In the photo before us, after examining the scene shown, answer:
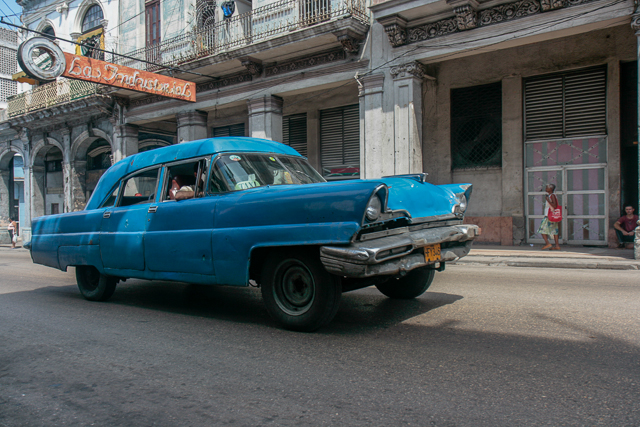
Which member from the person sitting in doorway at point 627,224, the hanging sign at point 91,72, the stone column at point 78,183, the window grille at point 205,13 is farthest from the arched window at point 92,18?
the person sitting in doorway at point 627,224

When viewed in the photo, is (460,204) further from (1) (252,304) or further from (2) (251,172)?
(1) (252,304)

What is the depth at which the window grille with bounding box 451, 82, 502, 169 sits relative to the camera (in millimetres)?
13836

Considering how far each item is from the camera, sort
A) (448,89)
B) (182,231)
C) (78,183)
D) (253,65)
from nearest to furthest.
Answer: (182,231) → (448,89) → (253,65) → (78,183)

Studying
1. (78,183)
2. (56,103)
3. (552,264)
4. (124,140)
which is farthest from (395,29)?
(78,183)

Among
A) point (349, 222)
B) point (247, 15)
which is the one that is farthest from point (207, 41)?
point (349, 222)

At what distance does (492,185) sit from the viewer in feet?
45.7

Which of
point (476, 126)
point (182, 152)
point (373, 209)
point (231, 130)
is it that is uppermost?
point (231, 130)

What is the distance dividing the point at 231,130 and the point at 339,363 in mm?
18192

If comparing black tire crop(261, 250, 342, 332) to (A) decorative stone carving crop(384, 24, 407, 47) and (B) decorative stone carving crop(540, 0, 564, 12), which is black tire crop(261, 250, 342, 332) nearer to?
(B) decorative stone carving crop(540, 0, 564, 12)

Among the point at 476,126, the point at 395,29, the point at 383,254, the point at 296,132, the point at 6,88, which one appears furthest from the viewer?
the point at 6,88

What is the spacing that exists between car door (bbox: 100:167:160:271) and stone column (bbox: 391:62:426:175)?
27.5 feet

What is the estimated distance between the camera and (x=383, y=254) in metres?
3.88

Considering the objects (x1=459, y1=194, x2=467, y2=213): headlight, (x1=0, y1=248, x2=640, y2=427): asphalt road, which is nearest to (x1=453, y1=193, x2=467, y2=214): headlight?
(x1=459, y1=194, x2=467, y2=213): headlight

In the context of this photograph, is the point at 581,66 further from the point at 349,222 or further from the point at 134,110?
the point at 134,110
